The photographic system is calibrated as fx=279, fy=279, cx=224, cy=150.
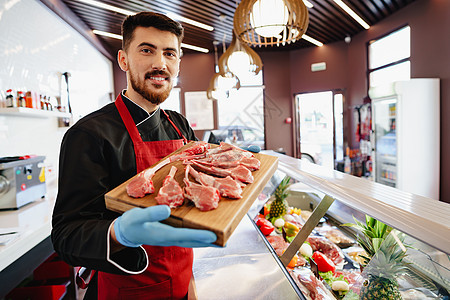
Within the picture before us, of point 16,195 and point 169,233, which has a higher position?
point 169,233

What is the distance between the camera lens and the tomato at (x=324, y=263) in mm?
1508

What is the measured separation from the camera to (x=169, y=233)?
0.71 meters

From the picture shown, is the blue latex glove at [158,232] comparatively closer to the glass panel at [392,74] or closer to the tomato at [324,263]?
the tomato at [324,263]

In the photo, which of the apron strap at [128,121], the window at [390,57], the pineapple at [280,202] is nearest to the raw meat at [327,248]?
the pineapple at [280,202]

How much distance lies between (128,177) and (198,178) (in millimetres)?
374

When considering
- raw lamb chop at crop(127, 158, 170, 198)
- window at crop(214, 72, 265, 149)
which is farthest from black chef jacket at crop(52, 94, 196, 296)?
window at crop(214, 72, 265, 149)

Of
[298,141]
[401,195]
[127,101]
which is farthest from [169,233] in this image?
[298,141]

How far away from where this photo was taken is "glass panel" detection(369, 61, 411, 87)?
18.2 ft

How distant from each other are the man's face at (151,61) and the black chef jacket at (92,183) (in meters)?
0.13

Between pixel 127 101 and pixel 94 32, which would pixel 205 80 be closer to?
pixel 94 32

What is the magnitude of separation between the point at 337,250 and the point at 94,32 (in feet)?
22.0

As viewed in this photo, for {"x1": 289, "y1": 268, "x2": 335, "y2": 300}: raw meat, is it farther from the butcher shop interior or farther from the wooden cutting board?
the wooden cutting board

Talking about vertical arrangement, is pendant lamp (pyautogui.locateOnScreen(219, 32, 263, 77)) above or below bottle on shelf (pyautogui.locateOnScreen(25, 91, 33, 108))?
above

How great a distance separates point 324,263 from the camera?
1.53 m
